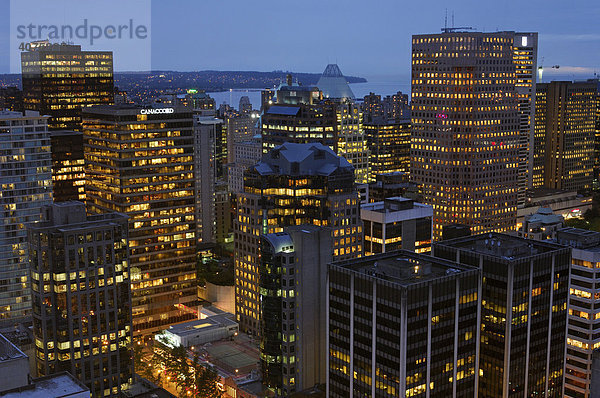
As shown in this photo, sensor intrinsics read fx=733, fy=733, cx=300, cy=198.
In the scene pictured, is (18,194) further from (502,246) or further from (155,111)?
(502,246)

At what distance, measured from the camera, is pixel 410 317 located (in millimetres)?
107750

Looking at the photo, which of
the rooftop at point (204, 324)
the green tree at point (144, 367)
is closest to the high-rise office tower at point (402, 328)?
the green tree at point (144, 367)

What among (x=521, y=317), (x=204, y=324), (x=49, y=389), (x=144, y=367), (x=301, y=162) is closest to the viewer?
(x=49, y=389)

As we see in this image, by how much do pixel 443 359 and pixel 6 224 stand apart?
111361mm

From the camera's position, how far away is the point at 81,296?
128875 millimetres

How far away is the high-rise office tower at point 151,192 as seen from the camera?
180 m

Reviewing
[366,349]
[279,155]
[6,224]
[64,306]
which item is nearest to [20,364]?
[64,306]

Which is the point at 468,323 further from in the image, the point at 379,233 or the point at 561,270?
the point at 379,233

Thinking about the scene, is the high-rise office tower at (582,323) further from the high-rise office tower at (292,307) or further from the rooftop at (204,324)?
the rooftop at (204,324)

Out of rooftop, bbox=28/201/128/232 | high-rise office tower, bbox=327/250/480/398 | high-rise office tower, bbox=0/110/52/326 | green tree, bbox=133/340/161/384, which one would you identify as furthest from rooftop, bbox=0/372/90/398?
high-rise office tower, bbox=0/110/52/326

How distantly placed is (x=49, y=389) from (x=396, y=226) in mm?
107861

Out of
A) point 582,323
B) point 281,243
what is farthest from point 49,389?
point 582,323

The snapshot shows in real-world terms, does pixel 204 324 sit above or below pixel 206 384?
above

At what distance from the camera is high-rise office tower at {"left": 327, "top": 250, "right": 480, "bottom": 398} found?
108 meters
